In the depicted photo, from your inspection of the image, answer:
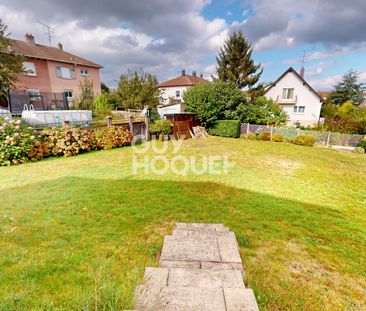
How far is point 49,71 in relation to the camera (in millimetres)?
20953

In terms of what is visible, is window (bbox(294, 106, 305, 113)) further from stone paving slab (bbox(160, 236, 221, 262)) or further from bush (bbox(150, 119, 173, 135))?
stone paving slab (bbox(160, 236, 221, 262))

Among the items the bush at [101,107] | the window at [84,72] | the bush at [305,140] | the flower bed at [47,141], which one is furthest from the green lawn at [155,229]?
the window at [84,72]

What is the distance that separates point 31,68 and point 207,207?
23.8m

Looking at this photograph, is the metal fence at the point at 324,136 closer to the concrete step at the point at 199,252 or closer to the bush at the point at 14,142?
the concrete step at the point at 199,252

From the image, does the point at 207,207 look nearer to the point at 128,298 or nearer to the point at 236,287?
the point at 236,287

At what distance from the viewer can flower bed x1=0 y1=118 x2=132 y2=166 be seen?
817cm

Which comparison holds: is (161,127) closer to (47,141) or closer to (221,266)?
(47,141)

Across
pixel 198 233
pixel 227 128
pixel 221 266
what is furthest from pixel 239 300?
pixel 227 128

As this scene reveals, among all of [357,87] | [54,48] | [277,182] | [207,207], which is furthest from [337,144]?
[54,48]

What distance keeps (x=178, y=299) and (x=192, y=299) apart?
114 millimetres

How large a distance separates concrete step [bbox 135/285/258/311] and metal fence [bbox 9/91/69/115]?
62.6 feet

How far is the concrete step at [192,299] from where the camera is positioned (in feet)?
4.97

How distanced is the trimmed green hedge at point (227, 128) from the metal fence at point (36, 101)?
1443 centimetres

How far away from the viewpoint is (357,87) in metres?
32.2
